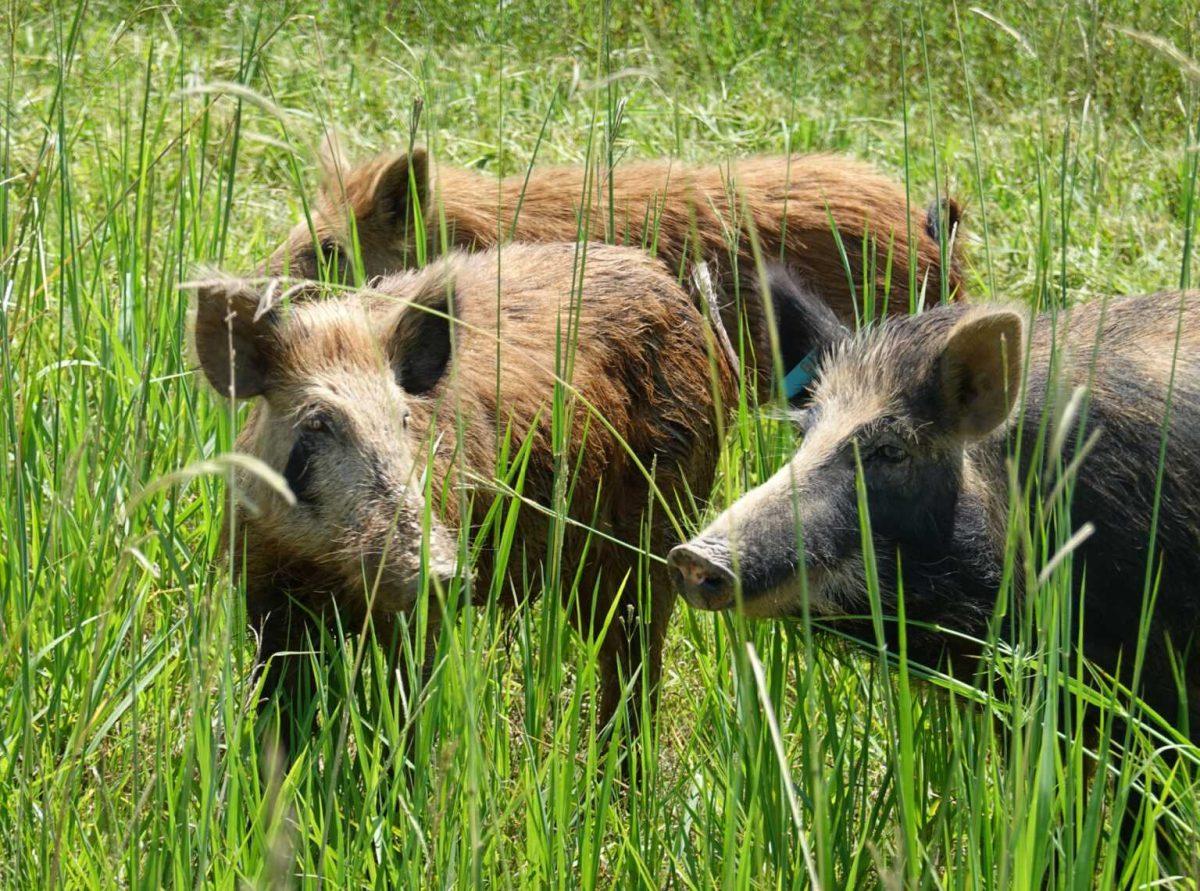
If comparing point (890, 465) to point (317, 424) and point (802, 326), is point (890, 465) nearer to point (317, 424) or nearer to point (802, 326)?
point (802, 326)

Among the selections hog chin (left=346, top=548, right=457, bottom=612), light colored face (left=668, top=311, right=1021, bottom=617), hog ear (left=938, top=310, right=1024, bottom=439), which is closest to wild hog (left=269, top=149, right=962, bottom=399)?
light colored face (left=668, top=311, right=1021, bottom=617)

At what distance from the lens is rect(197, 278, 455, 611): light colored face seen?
3.04 meters

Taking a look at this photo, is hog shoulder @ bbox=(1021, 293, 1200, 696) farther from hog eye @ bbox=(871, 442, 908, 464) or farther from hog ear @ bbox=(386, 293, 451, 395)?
hog ear @ bbox=(386, 293, 451, 395)

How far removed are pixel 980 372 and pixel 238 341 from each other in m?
1.56

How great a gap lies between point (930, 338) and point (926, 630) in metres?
0.56

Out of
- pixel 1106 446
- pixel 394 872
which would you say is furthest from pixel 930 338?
pixel 394 872

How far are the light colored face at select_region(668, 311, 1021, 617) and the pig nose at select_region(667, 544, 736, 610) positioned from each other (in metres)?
0.13

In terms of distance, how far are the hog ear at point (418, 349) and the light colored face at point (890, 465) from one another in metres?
0.91

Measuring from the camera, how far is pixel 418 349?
142 inches

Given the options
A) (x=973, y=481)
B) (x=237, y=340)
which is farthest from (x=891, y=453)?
(x=237, y=340)

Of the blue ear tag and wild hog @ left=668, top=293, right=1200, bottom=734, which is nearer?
wild hog @ left=668, top=293, right=1200, bottom=734

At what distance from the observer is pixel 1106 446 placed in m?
3.11

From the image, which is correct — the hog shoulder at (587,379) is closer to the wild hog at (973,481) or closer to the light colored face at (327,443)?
the light colored face at (327,443)

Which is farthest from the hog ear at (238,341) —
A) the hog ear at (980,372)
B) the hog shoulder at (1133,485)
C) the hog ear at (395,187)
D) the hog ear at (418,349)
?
the hog ear at (395,187)
